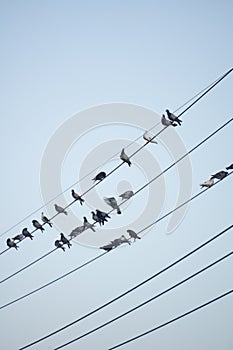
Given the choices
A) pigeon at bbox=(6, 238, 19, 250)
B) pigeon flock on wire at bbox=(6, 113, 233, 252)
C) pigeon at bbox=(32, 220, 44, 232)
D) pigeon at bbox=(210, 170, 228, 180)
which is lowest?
pigeon at bbox=(210, 170, 228, 180)

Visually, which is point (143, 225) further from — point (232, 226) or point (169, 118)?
point (232, 226)

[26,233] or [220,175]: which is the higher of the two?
[26,233]

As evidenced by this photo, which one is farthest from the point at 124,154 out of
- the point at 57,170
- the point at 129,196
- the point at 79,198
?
the point at 57,170

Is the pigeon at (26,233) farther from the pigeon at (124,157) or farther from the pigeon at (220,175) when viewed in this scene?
the pigeon at (220,175)

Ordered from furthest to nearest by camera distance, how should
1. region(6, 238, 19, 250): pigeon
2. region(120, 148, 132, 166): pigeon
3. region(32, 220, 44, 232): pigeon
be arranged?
1. region(6, 238, 19, 250): pigeon
2. region(32, 220, 44, 232): pigeon
3. region(120, 148, 132, 166): pigeon

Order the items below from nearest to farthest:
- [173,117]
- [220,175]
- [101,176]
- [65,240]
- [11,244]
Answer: [220,175]
[173,117]
[101,176]
[65,240]
[11,244]

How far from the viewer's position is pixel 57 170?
52.9 ft

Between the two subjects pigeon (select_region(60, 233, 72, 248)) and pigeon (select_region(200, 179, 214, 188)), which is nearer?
pigeon (select_region(200, 179, 214, 188))

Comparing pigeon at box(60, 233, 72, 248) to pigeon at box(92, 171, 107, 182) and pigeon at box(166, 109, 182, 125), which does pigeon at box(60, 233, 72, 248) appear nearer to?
pigeon at box(92, 171, 107, 182)

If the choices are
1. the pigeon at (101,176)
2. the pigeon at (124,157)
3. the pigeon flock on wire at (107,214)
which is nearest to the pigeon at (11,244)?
the pigeon flock on wire at (107,214)

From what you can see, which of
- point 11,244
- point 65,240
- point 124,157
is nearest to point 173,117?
point 124,157

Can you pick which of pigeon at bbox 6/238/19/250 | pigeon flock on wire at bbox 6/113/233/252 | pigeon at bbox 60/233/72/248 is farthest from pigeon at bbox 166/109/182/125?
pigeon at bbox 6/238/19/250

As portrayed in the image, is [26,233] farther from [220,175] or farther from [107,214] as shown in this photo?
[220,175]

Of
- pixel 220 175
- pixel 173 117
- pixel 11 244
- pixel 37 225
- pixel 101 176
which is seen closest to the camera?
pixel 220 175
